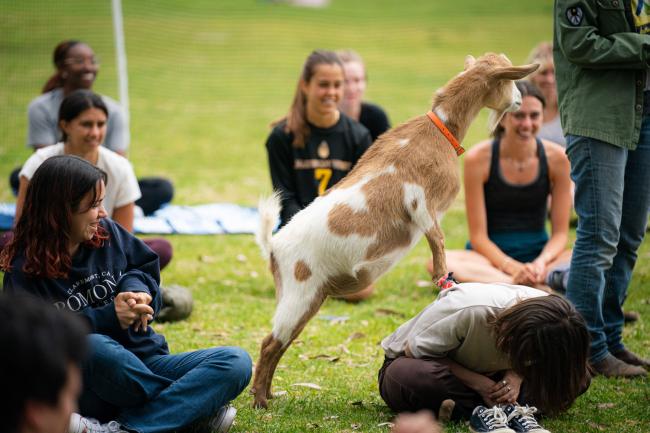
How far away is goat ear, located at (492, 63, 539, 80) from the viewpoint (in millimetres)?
3666

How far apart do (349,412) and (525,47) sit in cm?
1864

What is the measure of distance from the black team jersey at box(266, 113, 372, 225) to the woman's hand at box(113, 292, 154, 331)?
2613mm

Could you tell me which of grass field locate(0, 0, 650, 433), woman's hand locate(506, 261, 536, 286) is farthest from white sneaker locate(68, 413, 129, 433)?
woman's hand locate(506, 261, 536, 286)

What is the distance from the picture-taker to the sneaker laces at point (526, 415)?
3.32 metres

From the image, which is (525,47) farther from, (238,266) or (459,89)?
(459,89)

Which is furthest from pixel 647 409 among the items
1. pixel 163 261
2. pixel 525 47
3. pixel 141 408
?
pixel 525 47

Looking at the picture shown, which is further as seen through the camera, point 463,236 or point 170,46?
point 170,46

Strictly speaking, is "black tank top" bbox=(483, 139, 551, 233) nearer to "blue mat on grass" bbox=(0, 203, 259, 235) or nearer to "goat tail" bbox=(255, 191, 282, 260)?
"blue mat on grass" bbox=(0, 203, 259, 235)

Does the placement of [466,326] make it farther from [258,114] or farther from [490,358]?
[258,114]

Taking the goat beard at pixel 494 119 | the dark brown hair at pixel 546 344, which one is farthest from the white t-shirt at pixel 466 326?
the goat beard at pixel 494 119

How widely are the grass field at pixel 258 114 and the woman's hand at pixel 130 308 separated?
69 centimetres

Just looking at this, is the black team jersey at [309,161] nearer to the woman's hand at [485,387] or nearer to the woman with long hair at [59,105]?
the woman with long hair at [59,105]

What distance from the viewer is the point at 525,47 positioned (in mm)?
20938

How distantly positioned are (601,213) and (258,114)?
12.5 metres
